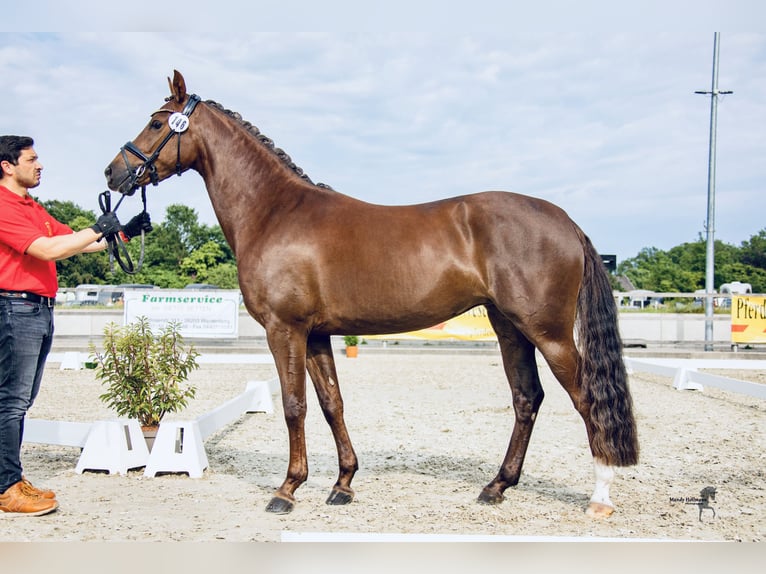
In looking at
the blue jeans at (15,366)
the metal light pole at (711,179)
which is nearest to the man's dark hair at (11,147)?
the blue jeans at (15,366)

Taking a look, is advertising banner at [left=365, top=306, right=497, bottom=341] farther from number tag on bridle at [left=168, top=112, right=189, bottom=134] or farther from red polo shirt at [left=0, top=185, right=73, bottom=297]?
red polo shirt at [left=0, top=185, right=73, bottom=297]

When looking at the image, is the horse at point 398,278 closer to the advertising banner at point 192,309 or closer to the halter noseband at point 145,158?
the halter noseband at point 145,158

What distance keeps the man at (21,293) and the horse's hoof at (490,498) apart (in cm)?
284

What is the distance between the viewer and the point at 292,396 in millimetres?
4383

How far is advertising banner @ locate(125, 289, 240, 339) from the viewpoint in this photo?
52.2 feet

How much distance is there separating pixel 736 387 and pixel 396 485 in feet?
21.6

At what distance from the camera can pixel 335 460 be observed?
5852 mm

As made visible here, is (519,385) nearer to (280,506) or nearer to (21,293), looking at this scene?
(280,506)

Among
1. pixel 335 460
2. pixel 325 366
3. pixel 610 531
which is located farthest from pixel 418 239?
pixel 335 460

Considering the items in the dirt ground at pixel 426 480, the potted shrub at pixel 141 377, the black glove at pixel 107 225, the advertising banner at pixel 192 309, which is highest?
the black glove at pixel 107 225

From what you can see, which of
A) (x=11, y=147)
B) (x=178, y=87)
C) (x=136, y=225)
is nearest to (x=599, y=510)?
(x=136, y=225)

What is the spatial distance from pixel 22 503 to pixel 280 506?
5.31ft

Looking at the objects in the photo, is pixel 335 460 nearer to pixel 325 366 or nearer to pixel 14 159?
pixel 325 366

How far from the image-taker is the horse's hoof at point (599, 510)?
13.4 ft
